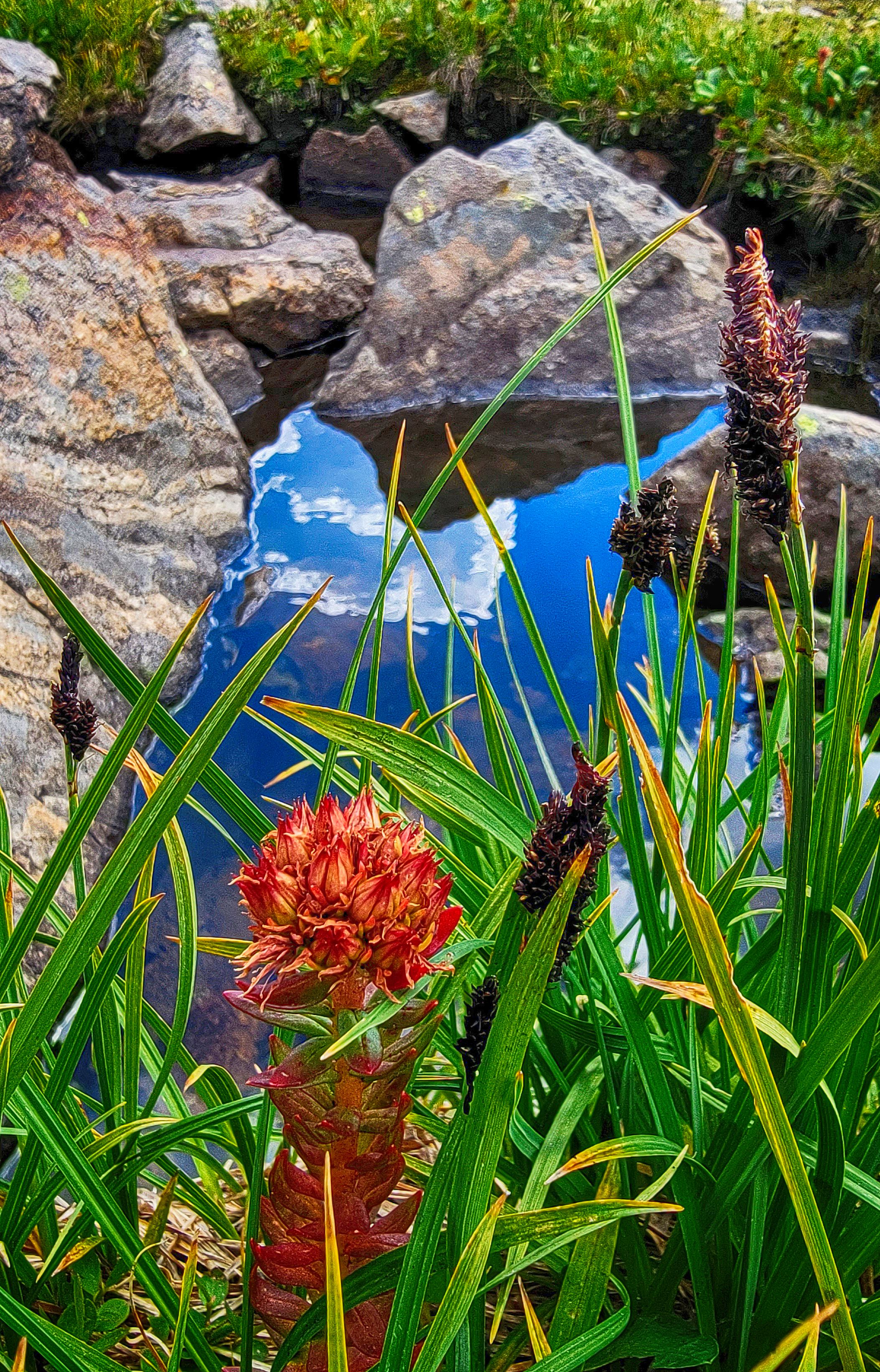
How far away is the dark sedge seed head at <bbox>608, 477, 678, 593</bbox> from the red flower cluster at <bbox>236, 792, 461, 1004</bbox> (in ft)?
0.87

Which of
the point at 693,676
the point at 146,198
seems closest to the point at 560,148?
the point at 146,198

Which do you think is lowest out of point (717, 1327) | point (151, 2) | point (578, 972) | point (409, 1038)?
point (717, 1327)

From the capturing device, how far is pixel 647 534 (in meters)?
0.61

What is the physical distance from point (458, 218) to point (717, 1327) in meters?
3.45

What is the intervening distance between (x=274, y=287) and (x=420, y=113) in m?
1.94

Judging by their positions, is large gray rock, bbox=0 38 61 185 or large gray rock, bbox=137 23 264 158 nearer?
large gray rock, bbox=0 38 61 185

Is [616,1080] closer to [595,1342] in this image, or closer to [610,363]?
[595,1342]

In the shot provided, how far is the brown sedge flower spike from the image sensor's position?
1.38 feet

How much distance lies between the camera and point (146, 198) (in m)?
3.68

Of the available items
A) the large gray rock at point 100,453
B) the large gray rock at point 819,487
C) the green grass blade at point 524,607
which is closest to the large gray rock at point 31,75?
the large gray rock at point 100,453

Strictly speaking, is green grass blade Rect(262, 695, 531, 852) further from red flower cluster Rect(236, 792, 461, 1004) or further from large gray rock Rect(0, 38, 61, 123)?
large gray rock Rect(0, 38, 61, 123)

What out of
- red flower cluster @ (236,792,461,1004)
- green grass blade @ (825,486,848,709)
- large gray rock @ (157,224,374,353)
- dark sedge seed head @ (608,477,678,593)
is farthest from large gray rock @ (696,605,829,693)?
large gray rock @ (157,224,374,353)

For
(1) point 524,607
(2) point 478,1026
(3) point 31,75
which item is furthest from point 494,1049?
(3) point 31,75

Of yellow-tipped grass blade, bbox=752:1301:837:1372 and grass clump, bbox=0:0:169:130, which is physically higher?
grass clump, bbox=0:0:169:130
